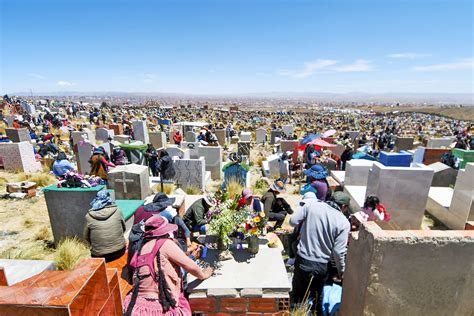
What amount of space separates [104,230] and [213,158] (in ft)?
25.5

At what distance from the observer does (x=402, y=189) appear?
6.07 meters

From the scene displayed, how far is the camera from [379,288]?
226 cm

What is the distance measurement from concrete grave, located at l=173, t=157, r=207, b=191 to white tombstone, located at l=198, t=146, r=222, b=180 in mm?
1899

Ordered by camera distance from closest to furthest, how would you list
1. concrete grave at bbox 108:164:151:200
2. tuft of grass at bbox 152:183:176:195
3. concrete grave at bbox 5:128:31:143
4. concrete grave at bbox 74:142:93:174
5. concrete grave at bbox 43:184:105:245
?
concrete grave at bbox 43:184:105:245 < concrete grave at bbox 108:164:151:200 < tuft of grass at bbox 152:183:176:195 < concrete grave at bbox 74:142:93:174 < concrete grave at bbox 5:128:31:143

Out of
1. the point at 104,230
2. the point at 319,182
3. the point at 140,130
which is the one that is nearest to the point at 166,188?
the point at 104,230

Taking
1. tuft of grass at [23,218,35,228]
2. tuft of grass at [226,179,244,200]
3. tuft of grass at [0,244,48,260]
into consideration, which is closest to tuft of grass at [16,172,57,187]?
tuft of grass at [23,218,35,228]

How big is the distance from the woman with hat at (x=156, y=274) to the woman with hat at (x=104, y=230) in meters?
1.80

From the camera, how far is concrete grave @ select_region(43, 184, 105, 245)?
4980 mm

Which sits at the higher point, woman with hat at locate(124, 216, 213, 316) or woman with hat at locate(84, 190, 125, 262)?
woman with hat at locate(124, 216, 213, 316)

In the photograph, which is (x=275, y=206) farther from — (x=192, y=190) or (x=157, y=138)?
(x=157, y=138)

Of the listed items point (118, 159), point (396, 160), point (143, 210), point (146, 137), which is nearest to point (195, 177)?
point (118, 159)

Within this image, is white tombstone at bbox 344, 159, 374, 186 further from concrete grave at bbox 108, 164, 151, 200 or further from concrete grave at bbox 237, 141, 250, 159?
concrete grave at bbox 237, 141, 250, 159

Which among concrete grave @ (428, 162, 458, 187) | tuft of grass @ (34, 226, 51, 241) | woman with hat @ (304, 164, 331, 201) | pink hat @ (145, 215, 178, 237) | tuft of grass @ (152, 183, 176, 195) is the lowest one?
tuft of grass @ (34, 226, 51, 241)

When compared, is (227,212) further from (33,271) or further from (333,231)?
(33,271)
